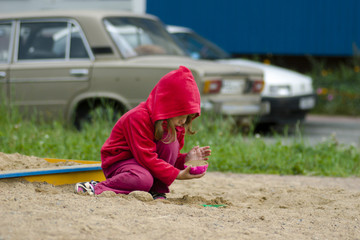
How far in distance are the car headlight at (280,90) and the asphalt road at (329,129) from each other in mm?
603

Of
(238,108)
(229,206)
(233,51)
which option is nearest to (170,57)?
(238,108)

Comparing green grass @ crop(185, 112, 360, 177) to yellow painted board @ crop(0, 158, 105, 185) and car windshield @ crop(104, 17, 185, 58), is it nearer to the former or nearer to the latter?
car windshield @ crop(104, 17, 185, 58)

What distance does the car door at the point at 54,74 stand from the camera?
269 inches

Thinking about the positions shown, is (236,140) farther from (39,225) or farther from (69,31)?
(39,225)

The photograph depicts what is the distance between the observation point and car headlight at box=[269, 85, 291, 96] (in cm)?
859

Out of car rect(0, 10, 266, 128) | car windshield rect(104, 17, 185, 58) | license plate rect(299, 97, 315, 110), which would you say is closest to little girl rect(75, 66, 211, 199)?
car rect(0, 10, 266, 128)

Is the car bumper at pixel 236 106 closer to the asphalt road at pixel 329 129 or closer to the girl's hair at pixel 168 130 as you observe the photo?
the asphalt road at pixel 329 129

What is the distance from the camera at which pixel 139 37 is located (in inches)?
286

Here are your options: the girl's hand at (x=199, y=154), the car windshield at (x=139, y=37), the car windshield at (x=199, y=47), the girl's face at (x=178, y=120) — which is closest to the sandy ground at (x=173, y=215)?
the girl's hand at (x=199, y=154)

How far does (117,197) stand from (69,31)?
3.79 metres

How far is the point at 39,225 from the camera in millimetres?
2883

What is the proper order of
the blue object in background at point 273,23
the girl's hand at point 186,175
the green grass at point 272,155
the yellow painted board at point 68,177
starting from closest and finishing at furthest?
the girl's hand at point 186,175 < the yellow painted board at point 68,177 < the green grass at point 272,155 < the blue object in background at point 273,23

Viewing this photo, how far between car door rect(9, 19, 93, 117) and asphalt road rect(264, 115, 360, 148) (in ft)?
9.50

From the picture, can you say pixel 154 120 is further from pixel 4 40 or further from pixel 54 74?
pixel 4 40
